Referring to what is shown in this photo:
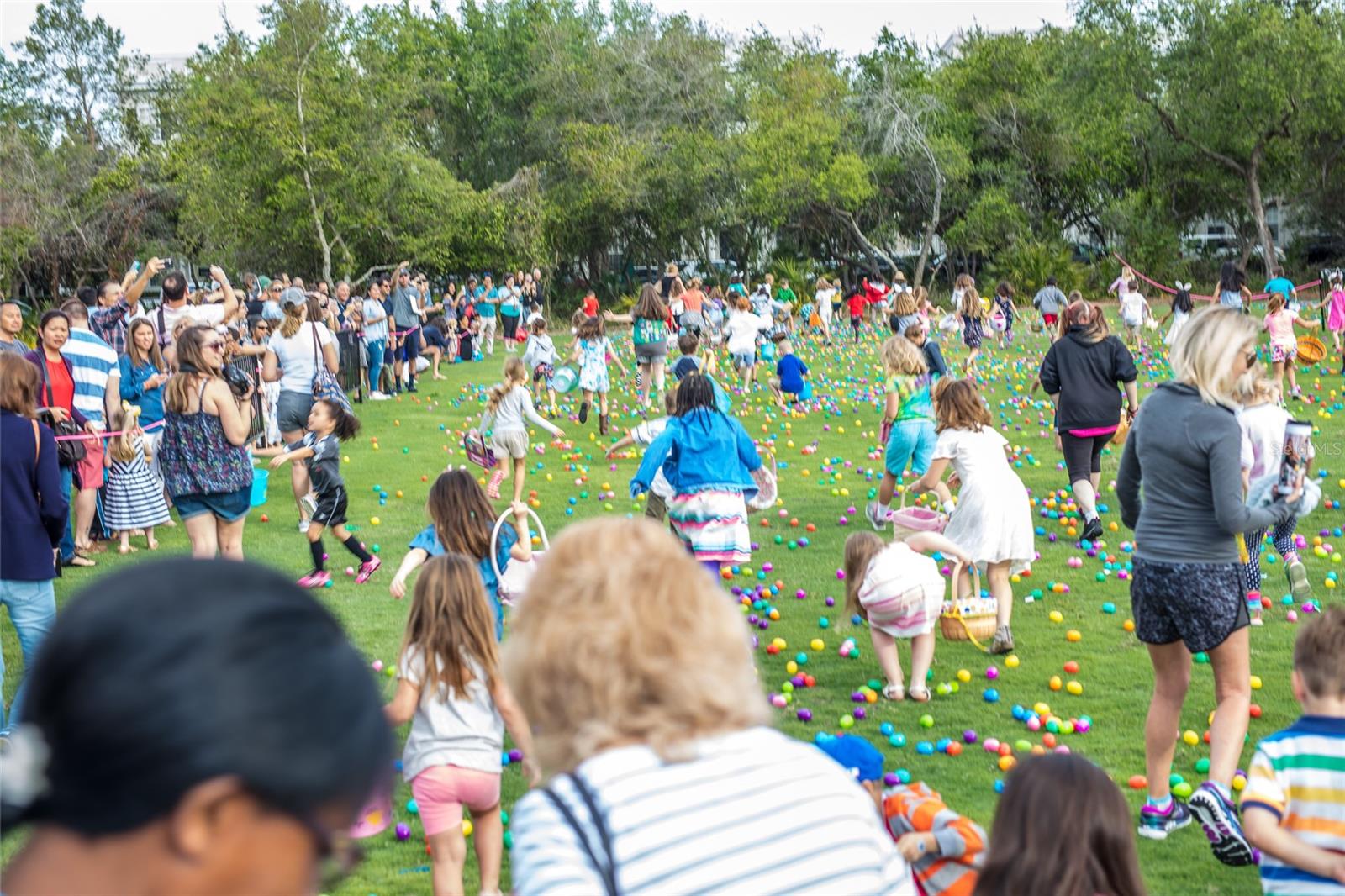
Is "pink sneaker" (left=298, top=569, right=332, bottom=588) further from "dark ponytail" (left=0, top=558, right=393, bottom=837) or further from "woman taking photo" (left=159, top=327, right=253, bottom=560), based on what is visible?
"dark ponytail" (left=0, top=558, right=393, bottom=837)

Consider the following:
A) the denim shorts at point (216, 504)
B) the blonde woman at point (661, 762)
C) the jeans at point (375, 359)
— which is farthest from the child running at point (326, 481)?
the jeans at point (375, 359)

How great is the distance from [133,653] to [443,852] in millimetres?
4001

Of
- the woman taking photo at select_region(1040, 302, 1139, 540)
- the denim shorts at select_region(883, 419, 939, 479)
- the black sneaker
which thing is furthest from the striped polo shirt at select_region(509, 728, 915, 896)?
the denim shorts at select_region(883, 419, 939, 479)

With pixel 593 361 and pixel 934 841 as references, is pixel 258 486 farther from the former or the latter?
pixel 593 361

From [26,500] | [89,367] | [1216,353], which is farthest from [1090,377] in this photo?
[89,367]

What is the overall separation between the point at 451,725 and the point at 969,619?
3.82m

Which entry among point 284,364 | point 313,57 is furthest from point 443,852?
point 313,57

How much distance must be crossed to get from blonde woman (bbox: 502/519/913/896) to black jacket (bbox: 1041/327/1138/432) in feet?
28.8

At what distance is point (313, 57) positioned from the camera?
35656 millimetres

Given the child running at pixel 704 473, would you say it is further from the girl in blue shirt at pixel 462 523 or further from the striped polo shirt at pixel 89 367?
the striped polo shirt at pixel 89 367

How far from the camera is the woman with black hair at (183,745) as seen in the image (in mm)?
1242

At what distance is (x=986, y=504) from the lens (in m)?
8.02

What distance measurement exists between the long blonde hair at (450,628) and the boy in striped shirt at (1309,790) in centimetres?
249

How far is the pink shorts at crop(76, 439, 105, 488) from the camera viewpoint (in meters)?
10.5
